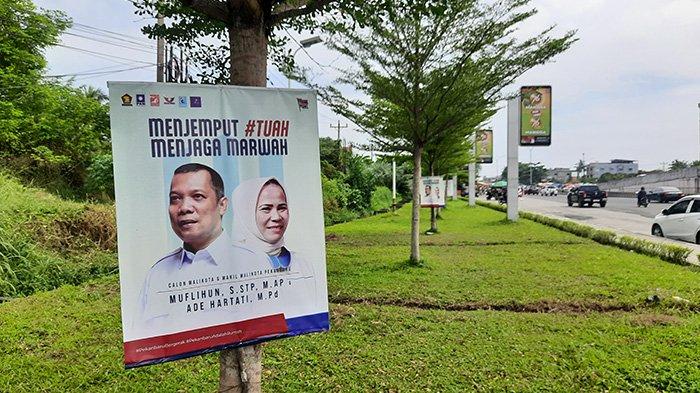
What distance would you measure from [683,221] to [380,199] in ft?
50.2

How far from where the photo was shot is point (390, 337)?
4.23m

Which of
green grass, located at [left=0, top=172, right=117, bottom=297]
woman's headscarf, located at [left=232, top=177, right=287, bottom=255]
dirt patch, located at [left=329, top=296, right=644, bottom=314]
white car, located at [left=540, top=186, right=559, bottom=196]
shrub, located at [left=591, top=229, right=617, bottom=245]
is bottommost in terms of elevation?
white car, located at [left=540, top=186, right=559, bottom=196]

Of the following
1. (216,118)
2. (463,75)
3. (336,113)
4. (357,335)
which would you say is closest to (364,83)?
A: (336,113)

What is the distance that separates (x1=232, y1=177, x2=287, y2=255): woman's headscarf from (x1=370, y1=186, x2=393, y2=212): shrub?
22058 mm

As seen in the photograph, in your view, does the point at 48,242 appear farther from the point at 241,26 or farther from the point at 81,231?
the point at 241,26

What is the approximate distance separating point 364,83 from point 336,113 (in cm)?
87

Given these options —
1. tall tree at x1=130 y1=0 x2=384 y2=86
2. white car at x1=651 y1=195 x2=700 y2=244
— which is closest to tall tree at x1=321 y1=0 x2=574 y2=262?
tall tree at x1=130 y1=0 x2=384 y2=86

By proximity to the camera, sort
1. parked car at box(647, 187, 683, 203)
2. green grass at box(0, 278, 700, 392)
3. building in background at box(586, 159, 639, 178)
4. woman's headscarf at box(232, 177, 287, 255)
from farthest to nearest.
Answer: building in background at box(586, 159, 639, 178) → parked car at box(647, 187, 683, 203) → green grass at box(0, 278, 700, 392) → woman's headscarf at box(232, 177, 287, 255)

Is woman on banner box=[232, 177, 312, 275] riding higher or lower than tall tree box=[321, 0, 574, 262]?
lower

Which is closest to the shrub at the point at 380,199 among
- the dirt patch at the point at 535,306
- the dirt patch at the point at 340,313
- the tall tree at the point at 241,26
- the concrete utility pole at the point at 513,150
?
the concrete utility pole at the point at 513,150

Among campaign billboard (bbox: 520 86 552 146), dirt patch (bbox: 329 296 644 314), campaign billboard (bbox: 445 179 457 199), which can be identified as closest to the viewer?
dirt patch (bbox: 329 296 644 314)

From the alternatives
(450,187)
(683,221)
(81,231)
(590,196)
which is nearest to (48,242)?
(81,231)

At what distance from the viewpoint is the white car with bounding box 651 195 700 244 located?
39.2 ft

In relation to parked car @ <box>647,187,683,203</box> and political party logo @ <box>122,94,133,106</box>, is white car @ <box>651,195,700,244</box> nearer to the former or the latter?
political party logo @ <box>122,94,133,106</box>
